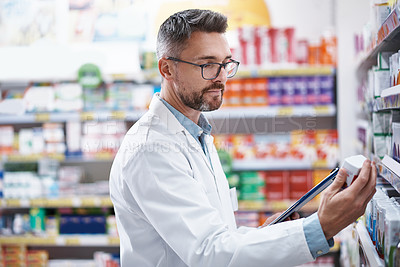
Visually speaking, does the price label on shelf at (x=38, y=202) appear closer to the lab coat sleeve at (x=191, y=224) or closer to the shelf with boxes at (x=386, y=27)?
the lab coat sleeve at (x=191, y=224)

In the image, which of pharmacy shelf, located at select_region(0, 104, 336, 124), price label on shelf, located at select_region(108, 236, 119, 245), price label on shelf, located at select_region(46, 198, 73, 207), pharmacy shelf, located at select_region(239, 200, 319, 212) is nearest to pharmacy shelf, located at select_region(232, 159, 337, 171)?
pharmacy shelf, located at select_region(239, 200, 319, 212)

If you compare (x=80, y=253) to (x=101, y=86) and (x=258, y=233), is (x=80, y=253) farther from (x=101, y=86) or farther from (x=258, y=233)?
(x=258, y=233)

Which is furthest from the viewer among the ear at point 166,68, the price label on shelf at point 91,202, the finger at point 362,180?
the price label on shelf at point 91,202

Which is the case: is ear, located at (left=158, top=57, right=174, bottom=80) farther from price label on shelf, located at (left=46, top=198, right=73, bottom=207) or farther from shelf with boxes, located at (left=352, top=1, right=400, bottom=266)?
price label on shelf, located at (left=46, top=198, right=73, bottom=207)

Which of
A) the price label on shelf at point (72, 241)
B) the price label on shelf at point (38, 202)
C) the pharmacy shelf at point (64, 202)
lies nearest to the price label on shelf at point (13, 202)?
the pharmacy shelf at point (64, 202)

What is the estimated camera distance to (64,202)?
4.41 metres

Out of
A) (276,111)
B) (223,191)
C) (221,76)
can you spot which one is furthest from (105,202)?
(221,76)

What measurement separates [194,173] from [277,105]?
2.51 m

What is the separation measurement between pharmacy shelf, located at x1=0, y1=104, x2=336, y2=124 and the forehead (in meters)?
2.25

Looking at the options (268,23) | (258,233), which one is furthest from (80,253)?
(258,233)

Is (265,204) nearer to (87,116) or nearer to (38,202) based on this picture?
(87,116)

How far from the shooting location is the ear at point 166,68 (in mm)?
1913

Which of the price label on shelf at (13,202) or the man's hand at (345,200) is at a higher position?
the man's hand at (345,200)

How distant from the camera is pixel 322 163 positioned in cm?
409
